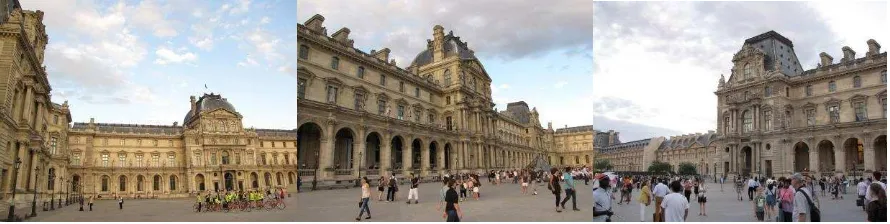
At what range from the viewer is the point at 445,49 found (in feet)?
159

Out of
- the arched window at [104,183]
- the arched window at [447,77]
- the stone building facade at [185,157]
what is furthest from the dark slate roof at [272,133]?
the arched window at [447,77]

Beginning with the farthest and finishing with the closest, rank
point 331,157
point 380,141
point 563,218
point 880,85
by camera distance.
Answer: point 880,85 → point 380,141 → point 331,157 → point 563,218

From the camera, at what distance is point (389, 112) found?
37438 mm

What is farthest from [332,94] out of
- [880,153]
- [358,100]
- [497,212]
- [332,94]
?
[880,153]

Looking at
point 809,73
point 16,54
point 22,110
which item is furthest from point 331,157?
point 809,73

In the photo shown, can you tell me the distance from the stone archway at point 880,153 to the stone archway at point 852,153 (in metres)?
1.66

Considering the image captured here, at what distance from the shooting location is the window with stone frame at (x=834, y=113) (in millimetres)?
49688

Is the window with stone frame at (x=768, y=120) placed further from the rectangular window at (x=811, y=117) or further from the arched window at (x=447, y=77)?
the arched window at (x=447, y=77)

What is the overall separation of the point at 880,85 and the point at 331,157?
4356 cm

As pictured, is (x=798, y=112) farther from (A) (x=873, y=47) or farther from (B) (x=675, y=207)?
(B) (x=675, y=207)

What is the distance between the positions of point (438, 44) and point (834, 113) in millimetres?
34493

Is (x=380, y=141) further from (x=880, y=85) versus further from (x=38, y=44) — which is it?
(x=880, y=85)

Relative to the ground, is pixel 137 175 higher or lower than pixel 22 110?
lower

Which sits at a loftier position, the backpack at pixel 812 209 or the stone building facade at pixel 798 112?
the stone building facade at pixel 798 112
